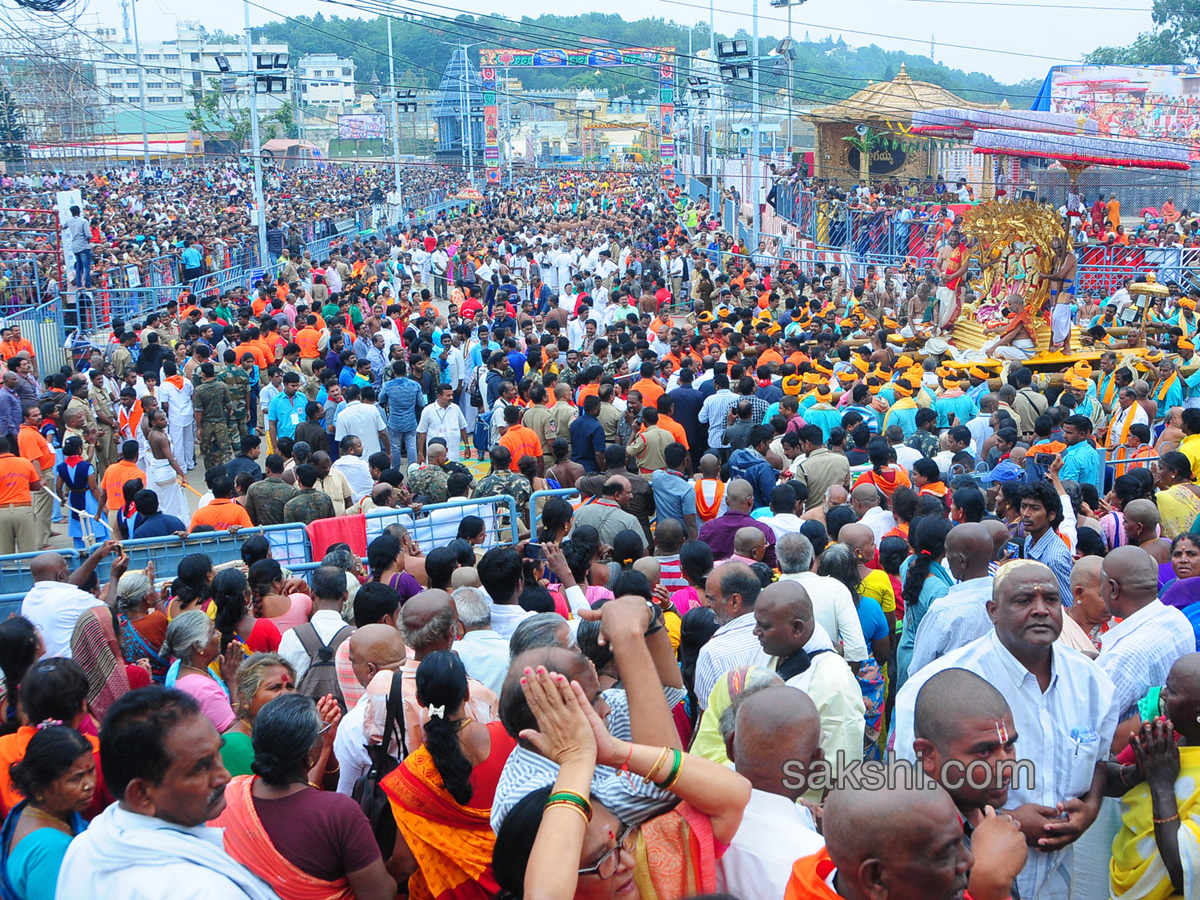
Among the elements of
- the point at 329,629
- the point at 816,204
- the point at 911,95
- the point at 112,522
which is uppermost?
the point at 911,95

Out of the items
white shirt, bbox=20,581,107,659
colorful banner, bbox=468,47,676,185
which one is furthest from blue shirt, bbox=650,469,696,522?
colorful banner, bbox=468,47,676,185

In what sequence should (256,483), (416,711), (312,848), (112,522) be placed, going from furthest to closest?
1. (112,522)
2. (256,483)
3. (416,711)
4. (312,848)

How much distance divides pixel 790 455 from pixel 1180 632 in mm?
4738

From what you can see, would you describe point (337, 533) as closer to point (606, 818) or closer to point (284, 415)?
point (284, 415)

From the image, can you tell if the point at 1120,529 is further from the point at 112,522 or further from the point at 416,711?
the point at 112,522

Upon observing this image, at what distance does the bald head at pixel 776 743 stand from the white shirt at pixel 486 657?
1.52m

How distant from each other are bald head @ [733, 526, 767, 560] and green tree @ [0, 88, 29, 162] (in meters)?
50.0

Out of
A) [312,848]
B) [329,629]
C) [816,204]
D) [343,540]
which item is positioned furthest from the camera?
[816,204]

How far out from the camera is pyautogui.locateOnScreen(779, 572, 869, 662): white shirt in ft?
15.9

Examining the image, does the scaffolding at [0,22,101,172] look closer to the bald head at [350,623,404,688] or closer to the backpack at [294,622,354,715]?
the backpack at [294,622,354,715]

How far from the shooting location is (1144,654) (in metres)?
4.04

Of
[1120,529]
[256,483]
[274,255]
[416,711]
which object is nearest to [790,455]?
[1120,529]

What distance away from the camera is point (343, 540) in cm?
777

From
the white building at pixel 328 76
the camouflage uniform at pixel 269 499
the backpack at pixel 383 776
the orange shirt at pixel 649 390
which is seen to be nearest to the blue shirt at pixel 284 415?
the camouflage uniform at pixel 269 499
